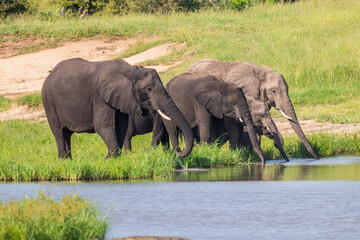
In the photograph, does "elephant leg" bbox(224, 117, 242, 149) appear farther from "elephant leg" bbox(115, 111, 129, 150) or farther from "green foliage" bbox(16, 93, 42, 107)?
"green foliage" bbox(16, 93, 42, 107)

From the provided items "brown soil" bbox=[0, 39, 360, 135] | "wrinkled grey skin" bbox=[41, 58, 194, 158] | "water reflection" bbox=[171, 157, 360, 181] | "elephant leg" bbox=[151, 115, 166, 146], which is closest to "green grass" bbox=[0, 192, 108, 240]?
"water reflection" bbox=[171, 157, 360, 181]

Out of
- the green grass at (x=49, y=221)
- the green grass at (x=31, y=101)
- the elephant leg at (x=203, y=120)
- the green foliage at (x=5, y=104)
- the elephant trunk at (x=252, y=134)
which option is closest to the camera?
the green grass at (x=49, y=221)

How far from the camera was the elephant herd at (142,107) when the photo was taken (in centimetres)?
1364

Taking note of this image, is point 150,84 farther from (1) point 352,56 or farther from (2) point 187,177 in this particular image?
(1) point 352,56

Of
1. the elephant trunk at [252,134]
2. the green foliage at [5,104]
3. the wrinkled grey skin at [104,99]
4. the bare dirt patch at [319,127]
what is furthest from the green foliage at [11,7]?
the wrinkled grey skin at [104,99]

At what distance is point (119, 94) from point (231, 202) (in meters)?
3.87

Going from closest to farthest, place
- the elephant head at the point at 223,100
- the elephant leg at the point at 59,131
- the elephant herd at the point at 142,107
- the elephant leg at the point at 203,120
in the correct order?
the elephant herd at the point at 142,107
the elephant leg at the point at 59,131
the elephant head at the point at 223,100
the elephant leg at the point at 203,120

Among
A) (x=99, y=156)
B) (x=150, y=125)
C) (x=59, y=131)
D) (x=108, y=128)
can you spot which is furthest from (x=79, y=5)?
(x=108, y=128)

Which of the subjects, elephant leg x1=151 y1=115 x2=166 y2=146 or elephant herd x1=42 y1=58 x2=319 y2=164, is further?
elephant leg x1=151 y1=115 x2=166 y2=146

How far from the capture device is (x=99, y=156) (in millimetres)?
14094

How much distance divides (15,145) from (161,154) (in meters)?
4.68

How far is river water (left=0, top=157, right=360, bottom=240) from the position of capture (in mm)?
8461

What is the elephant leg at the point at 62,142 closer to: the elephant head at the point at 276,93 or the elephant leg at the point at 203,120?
the elephant leg at the point at 203,120

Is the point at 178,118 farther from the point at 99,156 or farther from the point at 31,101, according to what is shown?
the point at 31,101
